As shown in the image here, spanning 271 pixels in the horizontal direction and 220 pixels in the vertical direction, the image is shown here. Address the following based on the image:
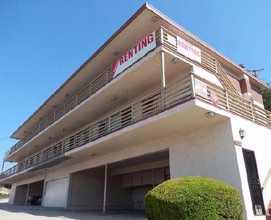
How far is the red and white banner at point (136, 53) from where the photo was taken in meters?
12.8

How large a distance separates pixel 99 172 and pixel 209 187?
1636 cm

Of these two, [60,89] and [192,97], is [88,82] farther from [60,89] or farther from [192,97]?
[192,97]

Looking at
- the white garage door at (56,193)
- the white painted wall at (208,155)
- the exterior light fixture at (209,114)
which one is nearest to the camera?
the exterior light fixture at (209,114)

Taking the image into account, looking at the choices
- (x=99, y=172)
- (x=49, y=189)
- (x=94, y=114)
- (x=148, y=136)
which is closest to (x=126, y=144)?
(x=148, y=136)

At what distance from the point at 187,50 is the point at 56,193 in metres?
17.6

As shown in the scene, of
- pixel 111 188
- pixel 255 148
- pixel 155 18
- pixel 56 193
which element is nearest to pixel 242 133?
pixel 255 148

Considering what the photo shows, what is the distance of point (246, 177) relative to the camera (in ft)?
34.3

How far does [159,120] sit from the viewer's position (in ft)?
36.0

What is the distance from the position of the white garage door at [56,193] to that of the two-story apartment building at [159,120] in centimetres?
9

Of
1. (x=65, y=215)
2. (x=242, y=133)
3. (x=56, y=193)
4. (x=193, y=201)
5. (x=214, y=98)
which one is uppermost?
(x=214, y=98)

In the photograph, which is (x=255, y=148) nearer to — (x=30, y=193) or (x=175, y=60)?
(x=175, y=60)

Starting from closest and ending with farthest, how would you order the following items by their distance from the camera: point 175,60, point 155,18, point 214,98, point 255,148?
point 214,98
point 255,148
point 175,60
point 155,18

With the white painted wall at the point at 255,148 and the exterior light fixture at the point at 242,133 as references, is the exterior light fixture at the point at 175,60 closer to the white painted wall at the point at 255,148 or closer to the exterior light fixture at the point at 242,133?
the white painted wall at the point at 255,148

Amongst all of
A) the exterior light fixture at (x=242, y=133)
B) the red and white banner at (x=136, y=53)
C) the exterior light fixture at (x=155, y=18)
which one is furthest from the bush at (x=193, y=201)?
the exterior light fixture at (x=155, y=18)
